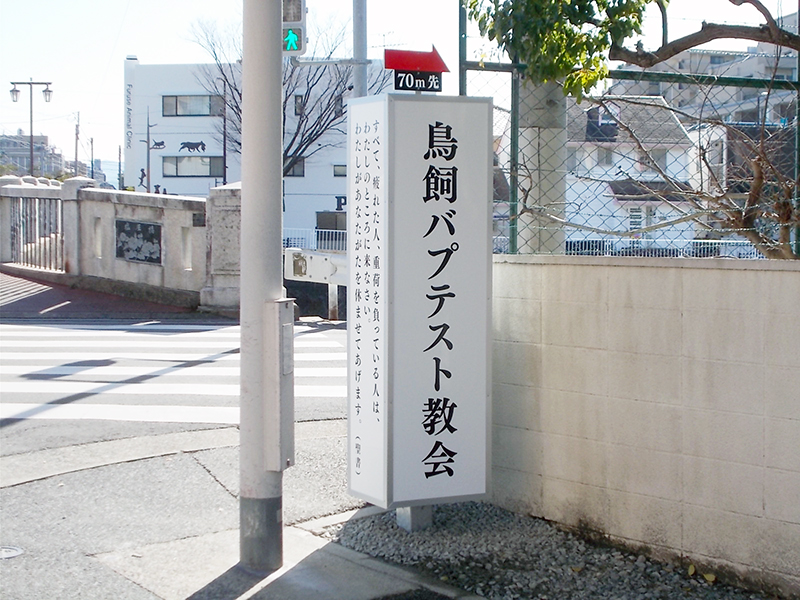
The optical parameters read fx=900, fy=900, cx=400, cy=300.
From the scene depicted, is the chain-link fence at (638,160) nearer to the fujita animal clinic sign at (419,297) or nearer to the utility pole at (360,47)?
the fujita animal clinic sign at (419,297)

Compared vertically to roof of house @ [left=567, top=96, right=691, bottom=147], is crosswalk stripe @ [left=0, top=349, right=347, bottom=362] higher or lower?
lower

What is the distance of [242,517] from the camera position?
4.74 m

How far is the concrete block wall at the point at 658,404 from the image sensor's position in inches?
173

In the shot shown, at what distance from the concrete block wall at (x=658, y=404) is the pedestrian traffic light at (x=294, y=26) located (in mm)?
7821

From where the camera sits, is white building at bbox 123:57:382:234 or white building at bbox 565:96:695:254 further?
white building at bbox 123:57:382:234

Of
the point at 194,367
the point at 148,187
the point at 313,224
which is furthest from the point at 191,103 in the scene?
the point at 194,367

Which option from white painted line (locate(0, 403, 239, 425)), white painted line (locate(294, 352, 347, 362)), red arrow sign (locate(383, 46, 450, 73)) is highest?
red arrow sign (locate(383, 46, 450, 73))

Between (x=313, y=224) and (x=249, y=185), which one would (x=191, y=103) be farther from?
(x=249, y=185)

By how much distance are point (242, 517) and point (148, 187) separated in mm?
47768

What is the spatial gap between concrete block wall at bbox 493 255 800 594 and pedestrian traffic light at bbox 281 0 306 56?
308 inches

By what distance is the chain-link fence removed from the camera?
5.50m

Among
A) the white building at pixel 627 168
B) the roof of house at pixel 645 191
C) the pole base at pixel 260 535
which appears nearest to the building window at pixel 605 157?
the white building at pixel 627 168

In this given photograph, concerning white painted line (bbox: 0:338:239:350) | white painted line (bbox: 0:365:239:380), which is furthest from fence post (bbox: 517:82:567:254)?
white painted line (bbox: 0:338:239:350)

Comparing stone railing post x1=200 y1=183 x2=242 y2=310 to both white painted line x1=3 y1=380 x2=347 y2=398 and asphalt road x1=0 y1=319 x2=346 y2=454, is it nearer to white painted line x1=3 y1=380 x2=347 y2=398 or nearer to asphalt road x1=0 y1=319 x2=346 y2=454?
asphalt road x1=0 y1=319 x2=346 y2=454
